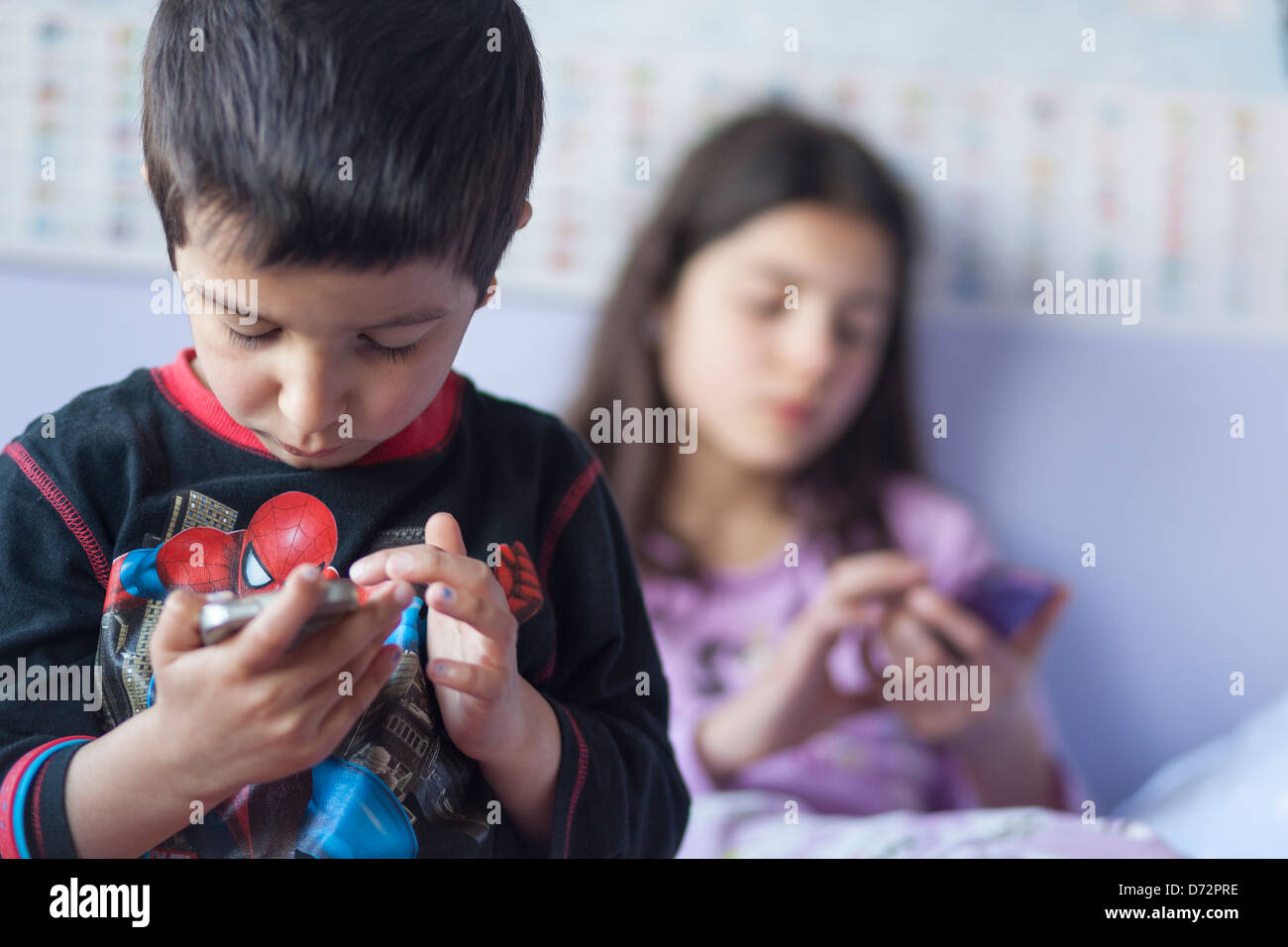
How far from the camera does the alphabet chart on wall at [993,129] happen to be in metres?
1.33

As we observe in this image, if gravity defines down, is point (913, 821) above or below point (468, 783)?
below

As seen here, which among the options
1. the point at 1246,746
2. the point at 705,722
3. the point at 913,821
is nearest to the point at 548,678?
the point at 913,821

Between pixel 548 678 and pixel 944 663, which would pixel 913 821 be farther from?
pixel 548 678

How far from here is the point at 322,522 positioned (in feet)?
1.67

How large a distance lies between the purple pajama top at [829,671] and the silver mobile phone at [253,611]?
0.84 m

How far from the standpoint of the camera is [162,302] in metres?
1.12

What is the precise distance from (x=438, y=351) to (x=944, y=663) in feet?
3.07

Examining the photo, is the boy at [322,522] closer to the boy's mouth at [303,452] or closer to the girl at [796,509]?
the boy's mouth at [303,452]

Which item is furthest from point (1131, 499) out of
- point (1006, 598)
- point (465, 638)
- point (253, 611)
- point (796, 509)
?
point (253, 611)

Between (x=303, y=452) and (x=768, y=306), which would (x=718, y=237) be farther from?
(x=303, y=452)

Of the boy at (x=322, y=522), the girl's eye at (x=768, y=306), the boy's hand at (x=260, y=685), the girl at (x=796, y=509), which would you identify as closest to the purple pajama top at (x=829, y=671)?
the girl at (x=796, y=509)

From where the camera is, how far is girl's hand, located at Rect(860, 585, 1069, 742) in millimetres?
1222

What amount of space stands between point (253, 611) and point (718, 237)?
98 centimetres
